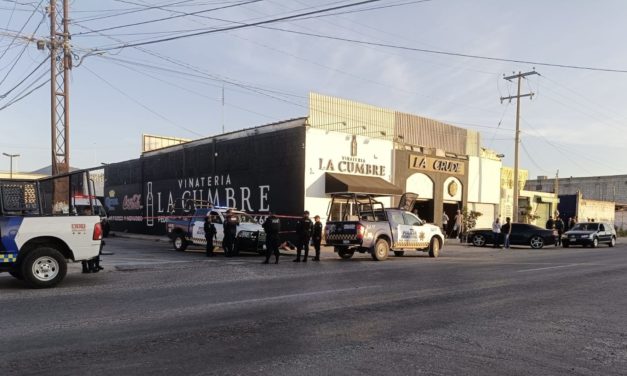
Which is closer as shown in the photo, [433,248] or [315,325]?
[315,325]

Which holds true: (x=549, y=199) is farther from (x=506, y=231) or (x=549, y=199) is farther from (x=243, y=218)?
(x=243, y=218)

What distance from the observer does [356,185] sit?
24094 millimetres

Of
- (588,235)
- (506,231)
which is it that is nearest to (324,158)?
(506,231)

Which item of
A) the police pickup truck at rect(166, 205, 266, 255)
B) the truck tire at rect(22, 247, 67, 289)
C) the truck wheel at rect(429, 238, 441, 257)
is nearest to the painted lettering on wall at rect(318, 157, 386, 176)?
the police pickup truck at rect(166, 205, 266, 255)

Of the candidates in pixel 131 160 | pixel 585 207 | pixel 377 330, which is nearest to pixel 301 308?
pixel 377 330

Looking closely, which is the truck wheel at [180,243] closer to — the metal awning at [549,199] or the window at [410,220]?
the window at [410,220]

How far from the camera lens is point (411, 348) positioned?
604cm

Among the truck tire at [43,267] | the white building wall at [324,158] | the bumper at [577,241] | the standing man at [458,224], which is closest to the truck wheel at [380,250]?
the white building wall at [324,158]

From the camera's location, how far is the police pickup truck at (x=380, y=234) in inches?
686

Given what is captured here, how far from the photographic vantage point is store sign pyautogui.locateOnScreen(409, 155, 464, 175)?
29.3 meters

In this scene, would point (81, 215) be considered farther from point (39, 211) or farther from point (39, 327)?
point (39, 327)

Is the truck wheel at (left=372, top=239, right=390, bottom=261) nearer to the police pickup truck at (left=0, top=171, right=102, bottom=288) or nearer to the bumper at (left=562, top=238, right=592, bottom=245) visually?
the police pickup truck at (left=0, top=171, right=102, bottom=288)

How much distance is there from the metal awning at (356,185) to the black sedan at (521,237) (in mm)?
Result: 5566

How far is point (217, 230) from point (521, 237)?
17248mm
